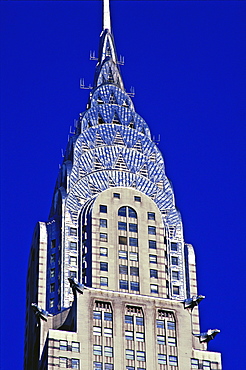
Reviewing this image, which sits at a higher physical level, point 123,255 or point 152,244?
point 152,244

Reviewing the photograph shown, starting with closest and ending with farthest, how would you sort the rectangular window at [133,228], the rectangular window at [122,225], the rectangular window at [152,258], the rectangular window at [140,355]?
the rectangular window at [140,355] → the rectangular window at [152,258] → the rectangular window at [122,225] → the rectangular window at [133,228]

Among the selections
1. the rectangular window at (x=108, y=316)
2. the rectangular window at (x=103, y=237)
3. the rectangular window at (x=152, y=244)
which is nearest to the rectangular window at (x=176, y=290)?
the rectangular window at (x=152, y=244)

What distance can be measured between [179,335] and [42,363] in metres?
20.4

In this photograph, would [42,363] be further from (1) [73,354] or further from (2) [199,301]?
(2) [199,301]

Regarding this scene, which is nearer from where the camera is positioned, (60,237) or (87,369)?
(87,369)

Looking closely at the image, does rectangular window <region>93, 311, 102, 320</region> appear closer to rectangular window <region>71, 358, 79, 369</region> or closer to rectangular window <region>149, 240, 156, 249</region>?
rectangular window <region>71, 358, 79, 369</region>

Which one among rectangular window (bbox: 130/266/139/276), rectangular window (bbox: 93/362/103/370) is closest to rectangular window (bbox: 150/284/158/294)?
rectangular window (bbox: 130/266/139/276)

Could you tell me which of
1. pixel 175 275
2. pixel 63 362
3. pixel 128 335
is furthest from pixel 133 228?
pixel 63 362

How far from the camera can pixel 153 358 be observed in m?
Result: 180

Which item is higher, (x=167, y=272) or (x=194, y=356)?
(x=167, y=272)

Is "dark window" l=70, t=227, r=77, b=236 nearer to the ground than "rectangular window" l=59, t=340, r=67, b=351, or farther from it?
farther from it

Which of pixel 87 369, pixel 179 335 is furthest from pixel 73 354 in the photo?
pixel 179 335

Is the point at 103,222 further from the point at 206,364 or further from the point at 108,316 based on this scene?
the point at 206,364

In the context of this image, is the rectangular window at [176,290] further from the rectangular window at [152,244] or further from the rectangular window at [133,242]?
the rectangular window at [133,242]
